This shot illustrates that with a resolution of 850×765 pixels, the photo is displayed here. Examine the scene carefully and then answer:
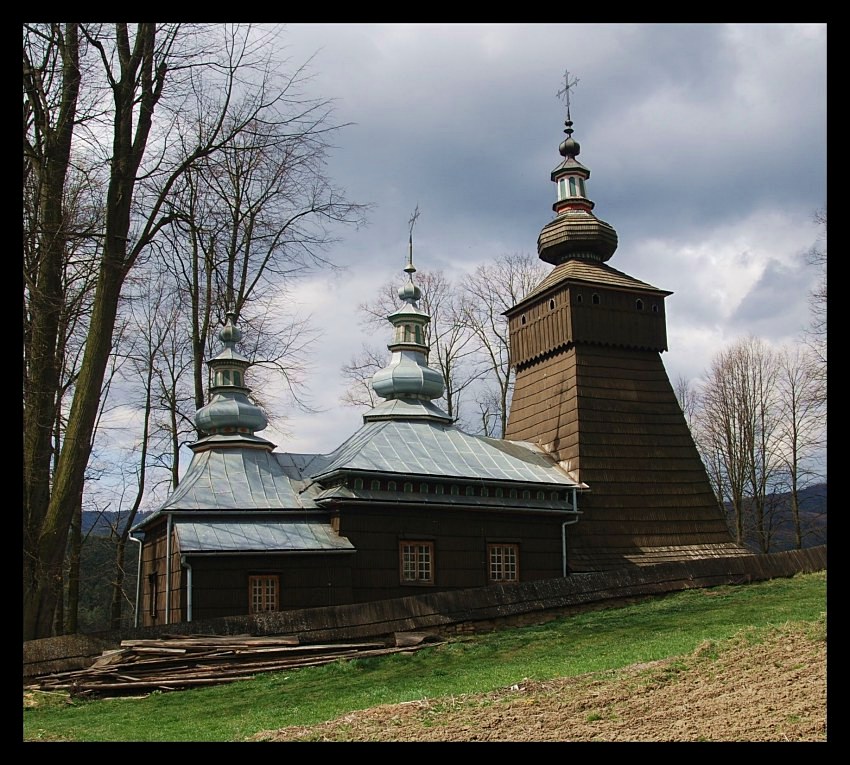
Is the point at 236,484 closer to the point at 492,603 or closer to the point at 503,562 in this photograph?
the point at 503,562

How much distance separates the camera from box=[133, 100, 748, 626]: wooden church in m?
20.0

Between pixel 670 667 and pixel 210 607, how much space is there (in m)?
10.8

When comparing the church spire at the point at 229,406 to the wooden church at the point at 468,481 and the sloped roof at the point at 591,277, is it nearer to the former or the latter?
the wooden church at the point at 468,481

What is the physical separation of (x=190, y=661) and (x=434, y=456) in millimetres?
9198

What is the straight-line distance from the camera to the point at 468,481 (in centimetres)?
2192

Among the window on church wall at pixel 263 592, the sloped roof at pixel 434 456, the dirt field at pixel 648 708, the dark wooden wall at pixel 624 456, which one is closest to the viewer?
the dirt field at pixel 648 708

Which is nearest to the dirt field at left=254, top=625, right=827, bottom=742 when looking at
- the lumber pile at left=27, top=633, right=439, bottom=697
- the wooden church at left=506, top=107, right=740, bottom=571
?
the lumber pile at left=27, top=633, right=439, bottom=697


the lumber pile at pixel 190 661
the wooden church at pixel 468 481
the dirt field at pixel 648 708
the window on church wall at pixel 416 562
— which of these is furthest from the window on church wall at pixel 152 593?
the dirt field at pixel 648 708

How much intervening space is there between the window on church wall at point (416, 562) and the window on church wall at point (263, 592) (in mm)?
2767

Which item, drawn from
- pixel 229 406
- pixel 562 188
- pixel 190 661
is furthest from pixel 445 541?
pixel 562 188

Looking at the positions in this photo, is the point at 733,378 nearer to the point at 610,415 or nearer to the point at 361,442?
the point at 610,415

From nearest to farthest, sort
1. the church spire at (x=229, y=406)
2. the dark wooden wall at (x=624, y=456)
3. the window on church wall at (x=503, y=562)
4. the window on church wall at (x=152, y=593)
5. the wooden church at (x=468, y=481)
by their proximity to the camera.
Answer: the wooden church at (x=468, y=481), the window on church wall at (x=152, y=593), the window on church wall at (x=503, y=562), the church spire at (x=229, y=406), the dark wooden wall at (x=624, y=456)

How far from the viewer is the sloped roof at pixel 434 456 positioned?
21578 millimetres
